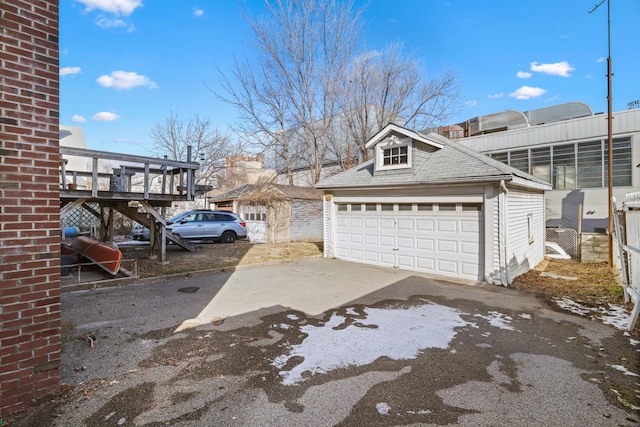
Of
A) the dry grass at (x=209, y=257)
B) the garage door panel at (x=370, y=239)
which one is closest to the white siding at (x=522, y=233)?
the garage door panel at (x=370, y=239)

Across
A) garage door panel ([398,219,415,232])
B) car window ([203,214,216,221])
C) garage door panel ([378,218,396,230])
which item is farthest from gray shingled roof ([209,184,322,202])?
garage door panel ([398,219,415,232])

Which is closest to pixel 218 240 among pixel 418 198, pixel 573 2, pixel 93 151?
pixel 93 151

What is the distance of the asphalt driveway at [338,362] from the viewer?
290cm

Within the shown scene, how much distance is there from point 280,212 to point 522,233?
11.3 meters

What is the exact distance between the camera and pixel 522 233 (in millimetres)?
9414

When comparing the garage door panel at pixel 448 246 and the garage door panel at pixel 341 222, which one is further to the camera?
the garage door panel at pixel 341 222

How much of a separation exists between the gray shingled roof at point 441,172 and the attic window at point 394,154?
8.4 inches

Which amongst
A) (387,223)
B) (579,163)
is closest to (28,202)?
(387,223)

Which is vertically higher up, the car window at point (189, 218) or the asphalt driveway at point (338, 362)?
the car window at point (189, 218)

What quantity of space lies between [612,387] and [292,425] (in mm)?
3184

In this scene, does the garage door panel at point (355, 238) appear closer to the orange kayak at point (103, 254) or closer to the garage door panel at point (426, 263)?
the garage door panel at point (426, 263)

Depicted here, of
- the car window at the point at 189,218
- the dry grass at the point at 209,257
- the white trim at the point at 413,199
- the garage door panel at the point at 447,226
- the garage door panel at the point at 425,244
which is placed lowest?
the dry grass at the point at 209,257

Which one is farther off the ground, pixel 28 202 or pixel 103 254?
pixel 28 202

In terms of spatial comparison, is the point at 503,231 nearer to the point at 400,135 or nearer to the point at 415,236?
the point at 415,236
